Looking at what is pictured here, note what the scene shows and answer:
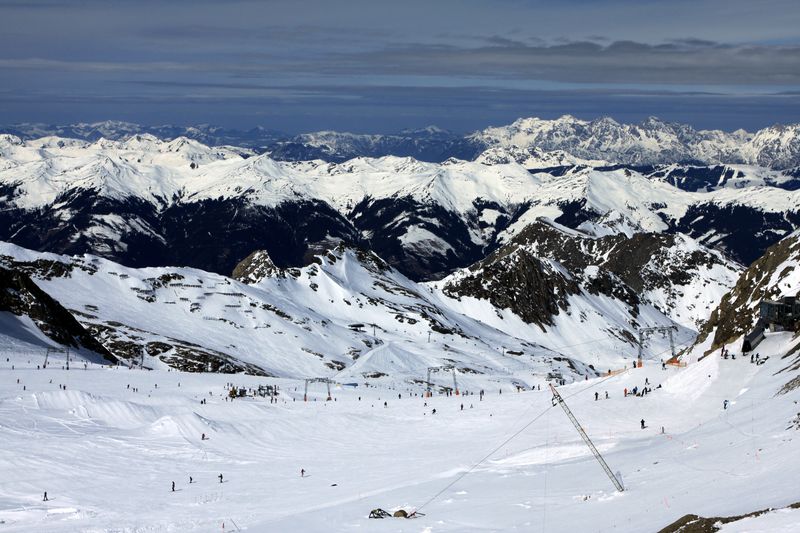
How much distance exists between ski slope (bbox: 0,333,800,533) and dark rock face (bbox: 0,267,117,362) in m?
31.8

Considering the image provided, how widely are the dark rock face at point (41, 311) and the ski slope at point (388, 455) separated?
104ft

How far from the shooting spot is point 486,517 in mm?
55625

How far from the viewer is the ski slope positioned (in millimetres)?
55250

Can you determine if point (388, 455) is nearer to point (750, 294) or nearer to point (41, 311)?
point (750, 294)

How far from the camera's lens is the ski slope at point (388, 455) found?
5525 centimetres

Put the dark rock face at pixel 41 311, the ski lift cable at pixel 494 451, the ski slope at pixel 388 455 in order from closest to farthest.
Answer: the ski slope at pixel 388 455 → the ski lift cable at pixel 494 451 → the dark rock face at pixel 41 311

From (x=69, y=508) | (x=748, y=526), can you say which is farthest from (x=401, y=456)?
(x=748, y=526)

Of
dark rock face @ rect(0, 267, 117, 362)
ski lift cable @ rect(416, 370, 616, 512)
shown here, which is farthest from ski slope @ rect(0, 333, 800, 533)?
dark rock face @ rect(0, 267, 117, 362)

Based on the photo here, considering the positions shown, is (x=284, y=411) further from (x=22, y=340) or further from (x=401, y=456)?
(x=22, y=340)

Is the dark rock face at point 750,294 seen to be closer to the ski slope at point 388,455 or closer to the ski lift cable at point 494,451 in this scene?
the ski slope at point 388,455

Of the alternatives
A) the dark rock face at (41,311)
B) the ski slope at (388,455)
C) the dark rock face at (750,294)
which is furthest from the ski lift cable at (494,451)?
the dark rock face at (41,311)

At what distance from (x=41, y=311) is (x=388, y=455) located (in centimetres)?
9499

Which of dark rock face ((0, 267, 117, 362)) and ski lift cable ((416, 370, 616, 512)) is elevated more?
dark rock face ((0, 267, 117, 362))

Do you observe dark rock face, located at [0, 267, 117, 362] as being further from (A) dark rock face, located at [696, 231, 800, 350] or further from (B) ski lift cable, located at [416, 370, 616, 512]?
(A) dark rock face, located at [696, 231, 800, 350]
